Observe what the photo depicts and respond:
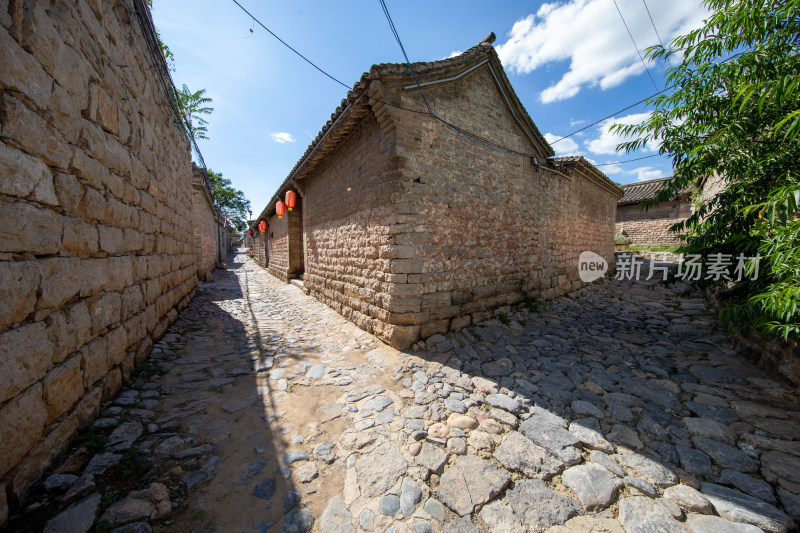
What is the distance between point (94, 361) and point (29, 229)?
1157 mm

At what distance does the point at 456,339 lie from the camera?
14.2 ft

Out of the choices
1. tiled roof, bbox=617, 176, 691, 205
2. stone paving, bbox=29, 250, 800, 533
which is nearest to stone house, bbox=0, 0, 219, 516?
stone paving, bbox=29, 250, 800, 533

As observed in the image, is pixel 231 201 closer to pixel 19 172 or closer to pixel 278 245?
pixel 278 245

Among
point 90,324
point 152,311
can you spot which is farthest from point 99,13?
point 152,311

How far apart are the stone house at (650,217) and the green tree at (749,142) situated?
14.2 metres

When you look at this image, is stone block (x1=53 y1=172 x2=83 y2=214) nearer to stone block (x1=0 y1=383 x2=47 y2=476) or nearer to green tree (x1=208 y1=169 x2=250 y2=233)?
stone block (x1=0 y1=383 x2=47 y2=476)

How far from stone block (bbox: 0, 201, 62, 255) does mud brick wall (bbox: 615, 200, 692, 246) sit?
20671mm

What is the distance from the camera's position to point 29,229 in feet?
5.21

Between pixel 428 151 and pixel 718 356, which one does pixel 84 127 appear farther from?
pixel 718 356

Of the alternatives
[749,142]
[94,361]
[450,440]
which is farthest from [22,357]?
[749,142]

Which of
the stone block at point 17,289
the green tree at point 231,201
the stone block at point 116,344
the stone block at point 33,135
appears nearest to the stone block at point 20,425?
the stone block at point 17,289

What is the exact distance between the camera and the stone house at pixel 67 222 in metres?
1.47

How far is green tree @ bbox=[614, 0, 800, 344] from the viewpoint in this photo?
8.34 ft

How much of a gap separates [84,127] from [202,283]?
8.90 m
